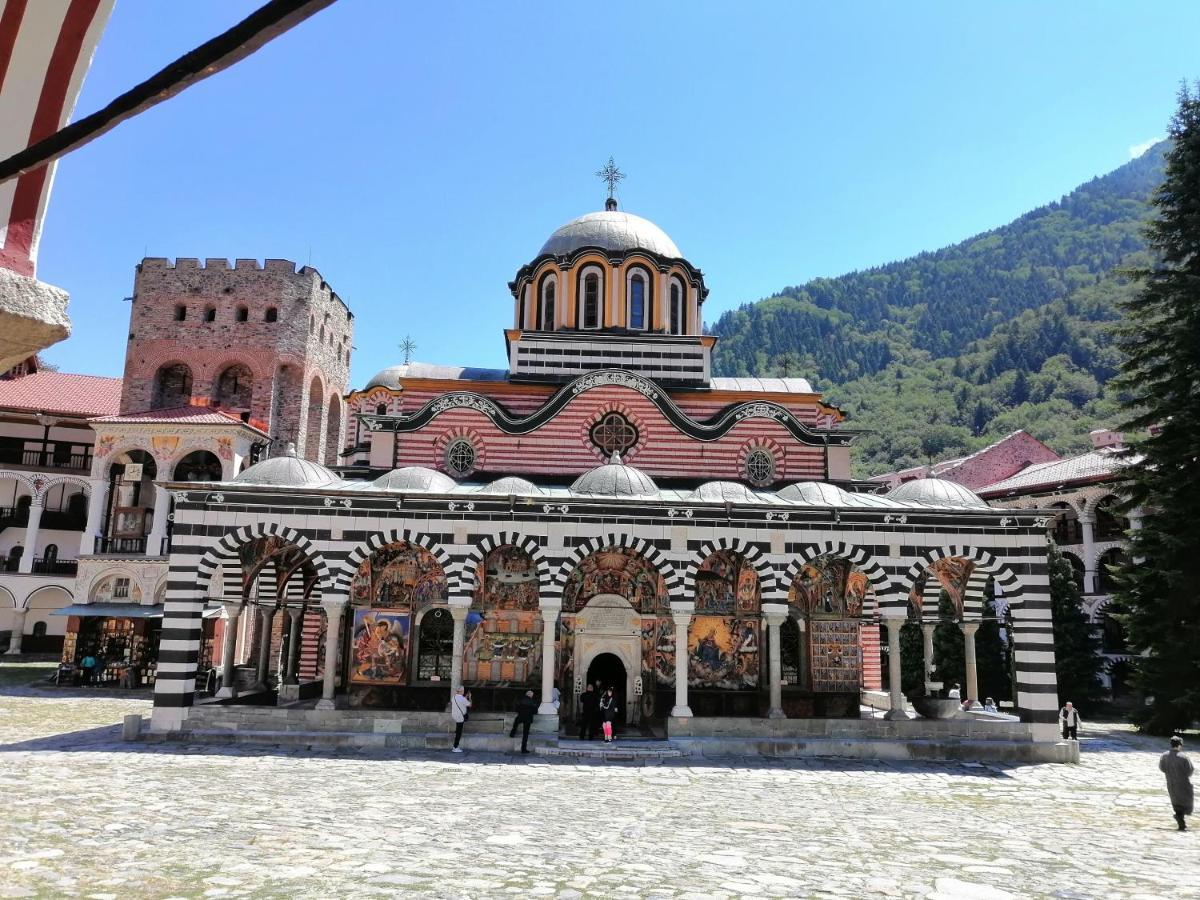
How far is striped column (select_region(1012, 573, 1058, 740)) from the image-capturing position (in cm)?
1516

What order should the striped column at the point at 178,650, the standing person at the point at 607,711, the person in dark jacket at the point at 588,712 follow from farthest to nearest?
the person in dark jacket at the point at 588,712 < the standing person at the point at 607,711 < the striped column at the point at 178,650

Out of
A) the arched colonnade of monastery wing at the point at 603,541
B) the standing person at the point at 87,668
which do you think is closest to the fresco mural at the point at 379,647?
the arched colonnade of monastery wing at the point at 603,541

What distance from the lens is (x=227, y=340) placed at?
109 ft

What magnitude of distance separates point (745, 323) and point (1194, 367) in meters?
99.7

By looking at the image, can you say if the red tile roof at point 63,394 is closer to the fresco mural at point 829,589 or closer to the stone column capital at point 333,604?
the stone column capital at point 333,604

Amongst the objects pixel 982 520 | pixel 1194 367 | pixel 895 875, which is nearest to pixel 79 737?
pixel 895 875

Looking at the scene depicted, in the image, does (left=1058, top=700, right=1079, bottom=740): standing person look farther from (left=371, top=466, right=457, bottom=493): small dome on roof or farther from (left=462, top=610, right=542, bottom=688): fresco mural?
(left=371, top=466, right=457, bottom=493): small dome on roof

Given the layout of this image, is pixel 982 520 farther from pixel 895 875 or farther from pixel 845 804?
pixel 895 875

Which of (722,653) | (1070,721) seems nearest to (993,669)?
(1070,721)

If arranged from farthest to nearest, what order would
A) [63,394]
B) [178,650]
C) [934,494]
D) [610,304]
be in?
[63,394] < [610,304] < [934,494] < [178,650]

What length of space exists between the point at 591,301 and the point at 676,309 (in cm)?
243

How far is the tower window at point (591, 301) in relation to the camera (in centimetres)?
2264

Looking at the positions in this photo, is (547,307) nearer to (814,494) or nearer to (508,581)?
(508,581)

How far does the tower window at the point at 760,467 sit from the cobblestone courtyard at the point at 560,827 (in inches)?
296
